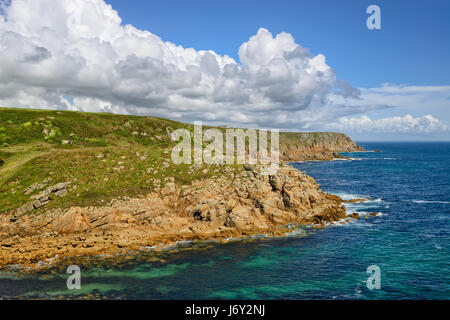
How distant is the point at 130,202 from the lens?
5412 centimetres

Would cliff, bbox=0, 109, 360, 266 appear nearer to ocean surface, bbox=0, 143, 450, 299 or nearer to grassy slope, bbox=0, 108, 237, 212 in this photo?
grassy slope, bbox=0, 108, 237, 212

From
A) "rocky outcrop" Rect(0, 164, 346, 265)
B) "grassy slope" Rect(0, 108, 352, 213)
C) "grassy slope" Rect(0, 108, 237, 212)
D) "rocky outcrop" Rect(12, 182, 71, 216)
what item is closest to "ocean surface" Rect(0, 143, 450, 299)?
"rocky outcrop" Rect(0, 164, 346, 265)

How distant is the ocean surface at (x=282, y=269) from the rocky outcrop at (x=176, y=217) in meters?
3.58

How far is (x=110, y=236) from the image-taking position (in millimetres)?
48094

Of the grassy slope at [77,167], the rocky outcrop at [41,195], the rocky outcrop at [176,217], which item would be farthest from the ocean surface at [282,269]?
the grassy slope at [77,167]

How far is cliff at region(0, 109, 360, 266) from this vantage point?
157 feet

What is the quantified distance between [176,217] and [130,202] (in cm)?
909

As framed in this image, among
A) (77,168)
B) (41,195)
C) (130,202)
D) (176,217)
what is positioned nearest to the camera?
(41,195)

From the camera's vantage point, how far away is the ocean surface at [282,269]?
107 ft

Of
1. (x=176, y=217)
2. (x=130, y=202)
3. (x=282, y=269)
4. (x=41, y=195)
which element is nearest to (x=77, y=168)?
(x=41, y=195)

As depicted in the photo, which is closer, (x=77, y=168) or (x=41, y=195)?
(x=41, y=195)

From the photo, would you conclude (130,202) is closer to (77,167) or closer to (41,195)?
(41,195)

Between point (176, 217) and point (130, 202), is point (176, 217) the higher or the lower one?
the lower one

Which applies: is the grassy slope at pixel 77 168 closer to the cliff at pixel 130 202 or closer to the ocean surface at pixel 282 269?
the cliff at pixel 130 202
